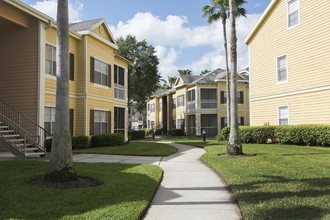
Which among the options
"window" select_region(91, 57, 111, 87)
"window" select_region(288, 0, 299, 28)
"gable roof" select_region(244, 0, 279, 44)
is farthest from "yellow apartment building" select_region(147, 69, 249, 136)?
"window" select_region(91, 57, 111, 87)

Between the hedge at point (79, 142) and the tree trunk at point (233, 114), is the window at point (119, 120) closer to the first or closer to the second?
the hedge at point (79, 142)

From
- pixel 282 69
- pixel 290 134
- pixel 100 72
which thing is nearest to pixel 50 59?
pixel 100 72

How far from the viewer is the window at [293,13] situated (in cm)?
2114

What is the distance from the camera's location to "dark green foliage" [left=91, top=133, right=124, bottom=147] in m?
Result: 20.3

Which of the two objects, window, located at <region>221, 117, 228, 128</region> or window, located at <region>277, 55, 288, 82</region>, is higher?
window, located at <region>277, 55, 288, 82</region>

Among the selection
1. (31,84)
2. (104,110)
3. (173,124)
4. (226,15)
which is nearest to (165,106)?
(173,124)

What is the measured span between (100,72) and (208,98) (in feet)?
77.2

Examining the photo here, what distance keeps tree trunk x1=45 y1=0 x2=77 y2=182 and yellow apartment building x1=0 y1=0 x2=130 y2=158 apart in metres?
6.72

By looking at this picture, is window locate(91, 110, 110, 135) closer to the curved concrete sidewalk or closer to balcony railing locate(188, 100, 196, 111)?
the curved concrete sidewalk

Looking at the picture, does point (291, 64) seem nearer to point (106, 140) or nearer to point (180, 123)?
point (106, 140)

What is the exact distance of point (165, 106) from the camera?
58.6 meters

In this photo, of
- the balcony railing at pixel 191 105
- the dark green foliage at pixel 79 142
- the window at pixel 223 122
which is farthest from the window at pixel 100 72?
the window at pixel 223 122

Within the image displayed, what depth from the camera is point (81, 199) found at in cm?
639

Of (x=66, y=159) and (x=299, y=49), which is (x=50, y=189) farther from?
(x=299, y=49)
